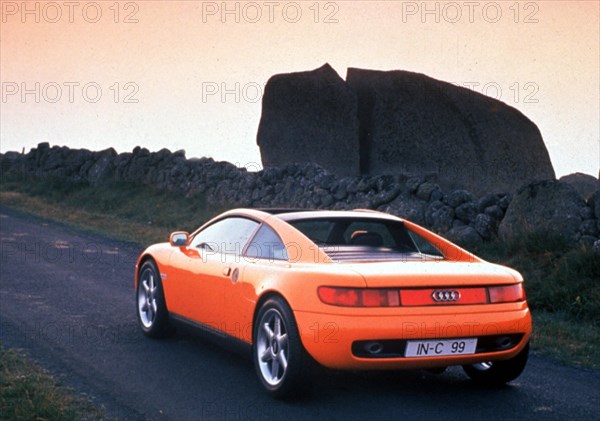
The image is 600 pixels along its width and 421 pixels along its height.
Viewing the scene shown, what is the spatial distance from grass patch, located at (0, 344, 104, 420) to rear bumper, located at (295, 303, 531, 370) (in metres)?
1.49

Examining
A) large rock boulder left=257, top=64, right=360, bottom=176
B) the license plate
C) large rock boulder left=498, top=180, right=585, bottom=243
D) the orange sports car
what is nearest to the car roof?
the orange sports car

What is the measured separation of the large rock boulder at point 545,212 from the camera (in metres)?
12.5

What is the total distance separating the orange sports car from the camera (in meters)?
5.92

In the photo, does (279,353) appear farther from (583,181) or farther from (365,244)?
(583,181)

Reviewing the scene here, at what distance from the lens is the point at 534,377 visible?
7242 mm

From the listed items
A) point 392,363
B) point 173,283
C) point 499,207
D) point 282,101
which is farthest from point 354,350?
point 282,101

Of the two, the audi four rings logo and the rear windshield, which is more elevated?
the rear windshield

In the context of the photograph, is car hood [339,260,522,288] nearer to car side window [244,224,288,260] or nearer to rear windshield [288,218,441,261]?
rear windshield [288,218,441,261]

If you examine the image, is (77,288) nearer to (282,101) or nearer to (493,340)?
(493,340)

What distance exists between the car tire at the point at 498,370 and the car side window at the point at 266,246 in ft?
5.51

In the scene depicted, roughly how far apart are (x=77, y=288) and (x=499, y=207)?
6.70 meters

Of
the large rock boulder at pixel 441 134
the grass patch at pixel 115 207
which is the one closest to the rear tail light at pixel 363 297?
the grass patch at pixel 115 207

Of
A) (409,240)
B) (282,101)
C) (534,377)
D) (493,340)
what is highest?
(282,101)

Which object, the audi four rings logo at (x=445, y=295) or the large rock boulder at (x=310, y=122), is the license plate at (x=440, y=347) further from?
the large rock boulder at (x=310, y=122)
